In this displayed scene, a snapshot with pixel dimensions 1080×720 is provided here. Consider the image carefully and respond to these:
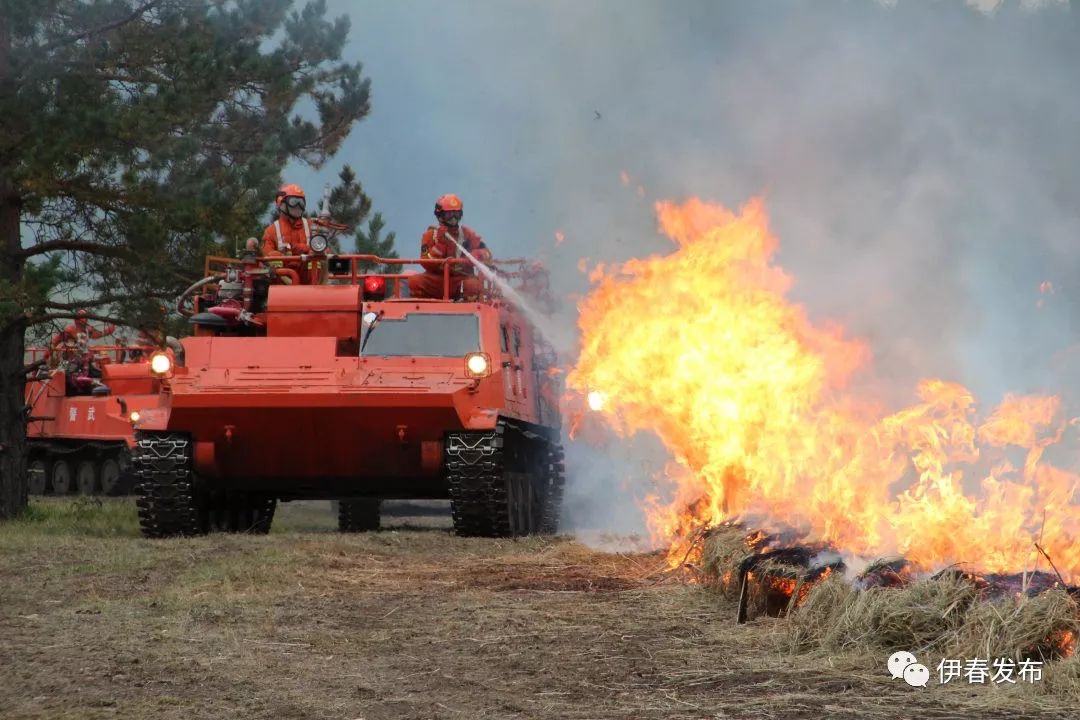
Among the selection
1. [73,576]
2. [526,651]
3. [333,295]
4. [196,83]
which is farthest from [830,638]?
[196,83]

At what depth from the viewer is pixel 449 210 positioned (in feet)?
60.1

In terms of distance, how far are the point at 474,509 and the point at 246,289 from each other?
368 cm

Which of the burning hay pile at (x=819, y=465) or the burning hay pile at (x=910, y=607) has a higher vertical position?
the burning hay pile at (x=819, y=465)

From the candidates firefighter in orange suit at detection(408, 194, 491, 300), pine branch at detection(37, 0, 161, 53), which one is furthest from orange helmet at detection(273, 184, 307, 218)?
pine branch at detection(37, 0, 161, 53)

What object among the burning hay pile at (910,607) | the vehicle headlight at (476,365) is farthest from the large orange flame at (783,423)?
the vehicle headlight at (476,365)

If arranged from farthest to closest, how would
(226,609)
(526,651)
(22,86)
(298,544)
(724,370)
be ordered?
(22,86), (298,544), (724,370), (226,609), (526,651)

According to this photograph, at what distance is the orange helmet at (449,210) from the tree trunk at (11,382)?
5062mm

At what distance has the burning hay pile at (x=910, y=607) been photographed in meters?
6.98

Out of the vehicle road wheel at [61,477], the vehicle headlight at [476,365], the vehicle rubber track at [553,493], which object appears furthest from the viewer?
the vehicle road wheel at [61,477]

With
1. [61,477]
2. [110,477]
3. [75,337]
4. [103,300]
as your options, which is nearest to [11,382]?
[103,300]

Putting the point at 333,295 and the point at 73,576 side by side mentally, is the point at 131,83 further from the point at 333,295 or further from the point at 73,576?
the point at 73,576

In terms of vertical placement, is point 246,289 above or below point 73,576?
above

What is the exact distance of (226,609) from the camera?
32.4ft

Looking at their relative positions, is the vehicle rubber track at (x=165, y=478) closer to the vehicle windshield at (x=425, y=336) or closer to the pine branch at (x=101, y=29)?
the vehicle windshield at (x=425, y=336)
